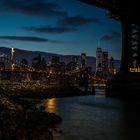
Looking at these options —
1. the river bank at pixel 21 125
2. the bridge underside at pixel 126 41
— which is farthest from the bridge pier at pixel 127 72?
the river bank at pixel 21 125

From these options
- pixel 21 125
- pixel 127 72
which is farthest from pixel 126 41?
pixel 21 125

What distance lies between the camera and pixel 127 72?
287ft

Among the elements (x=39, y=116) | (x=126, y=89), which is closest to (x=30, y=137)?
(x=39, y=116)

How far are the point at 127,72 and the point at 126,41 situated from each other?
6.10 meters

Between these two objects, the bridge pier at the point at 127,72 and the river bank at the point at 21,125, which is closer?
the river bank at the point at 21,125

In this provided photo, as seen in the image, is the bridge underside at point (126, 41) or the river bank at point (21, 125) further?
the bridge underside at point (126, 41)

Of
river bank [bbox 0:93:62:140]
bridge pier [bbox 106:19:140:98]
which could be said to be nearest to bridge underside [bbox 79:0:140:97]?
bridge pier [bbox 106:19:140:98]

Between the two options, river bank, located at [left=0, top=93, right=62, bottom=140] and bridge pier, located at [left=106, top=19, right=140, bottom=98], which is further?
bridge pier, located at [left=106, top=19, right=140, bottom=98]

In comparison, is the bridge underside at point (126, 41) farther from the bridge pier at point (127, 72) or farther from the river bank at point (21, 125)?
the river bank at point (21, 125)

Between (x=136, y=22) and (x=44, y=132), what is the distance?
62.7 metres

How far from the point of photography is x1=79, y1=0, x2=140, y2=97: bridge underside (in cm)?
8569

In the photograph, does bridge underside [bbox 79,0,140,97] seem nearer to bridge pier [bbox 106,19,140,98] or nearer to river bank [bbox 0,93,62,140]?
bridge pier [bbox 106,19,140,98]

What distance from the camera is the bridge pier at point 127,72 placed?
281 feet

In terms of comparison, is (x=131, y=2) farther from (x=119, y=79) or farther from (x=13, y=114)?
(x=13, y=114)
